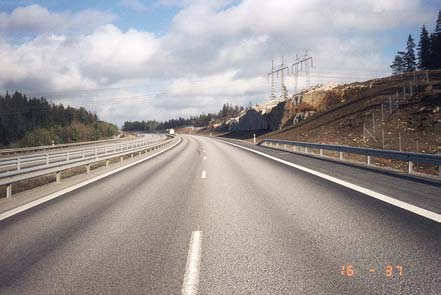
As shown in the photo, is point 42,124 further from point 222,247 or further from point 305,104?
point 222,247

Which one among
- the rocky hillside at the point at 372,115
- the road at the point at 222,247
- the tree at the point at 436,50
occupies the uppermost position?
the tree at the point at 436,50

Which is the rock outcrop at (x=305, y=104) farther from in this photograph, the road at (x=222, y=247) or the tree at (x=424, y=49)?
the road at (x=222, y=247)

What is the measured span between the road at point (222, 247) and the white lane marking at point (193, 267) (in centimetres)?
1

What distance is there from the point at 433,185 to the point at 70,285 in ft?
29.8

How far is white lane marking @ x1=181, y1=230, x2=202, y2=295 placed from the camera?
3.50 metres

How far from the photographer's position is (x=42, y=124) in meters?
130

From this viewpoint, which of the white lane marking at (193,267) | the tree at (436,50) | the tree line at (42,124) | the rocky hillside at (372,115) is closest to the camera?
the white lane marking at (193,267)

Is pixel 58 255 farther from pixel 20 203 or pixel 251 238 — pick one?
pixel 20 203

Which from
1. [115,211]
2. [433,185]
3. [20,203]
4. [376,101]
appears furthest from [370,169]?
[376,101]

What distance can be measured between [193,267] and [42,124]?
14280 cm

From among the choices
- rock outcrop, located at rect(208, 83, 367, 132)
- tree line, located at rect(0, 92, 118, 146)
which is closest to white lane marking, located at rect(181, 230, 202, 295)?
rock outcrop, located at rect(208, 83, 367, 132)

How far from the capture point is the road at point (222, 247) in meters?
3.59

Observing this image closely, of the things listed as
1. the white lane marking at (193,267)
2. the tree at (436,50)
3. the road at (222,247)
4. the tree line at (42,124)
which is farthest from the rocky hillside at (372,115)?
the tree line at (42,124)

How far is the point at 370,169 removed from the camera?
13516mm
